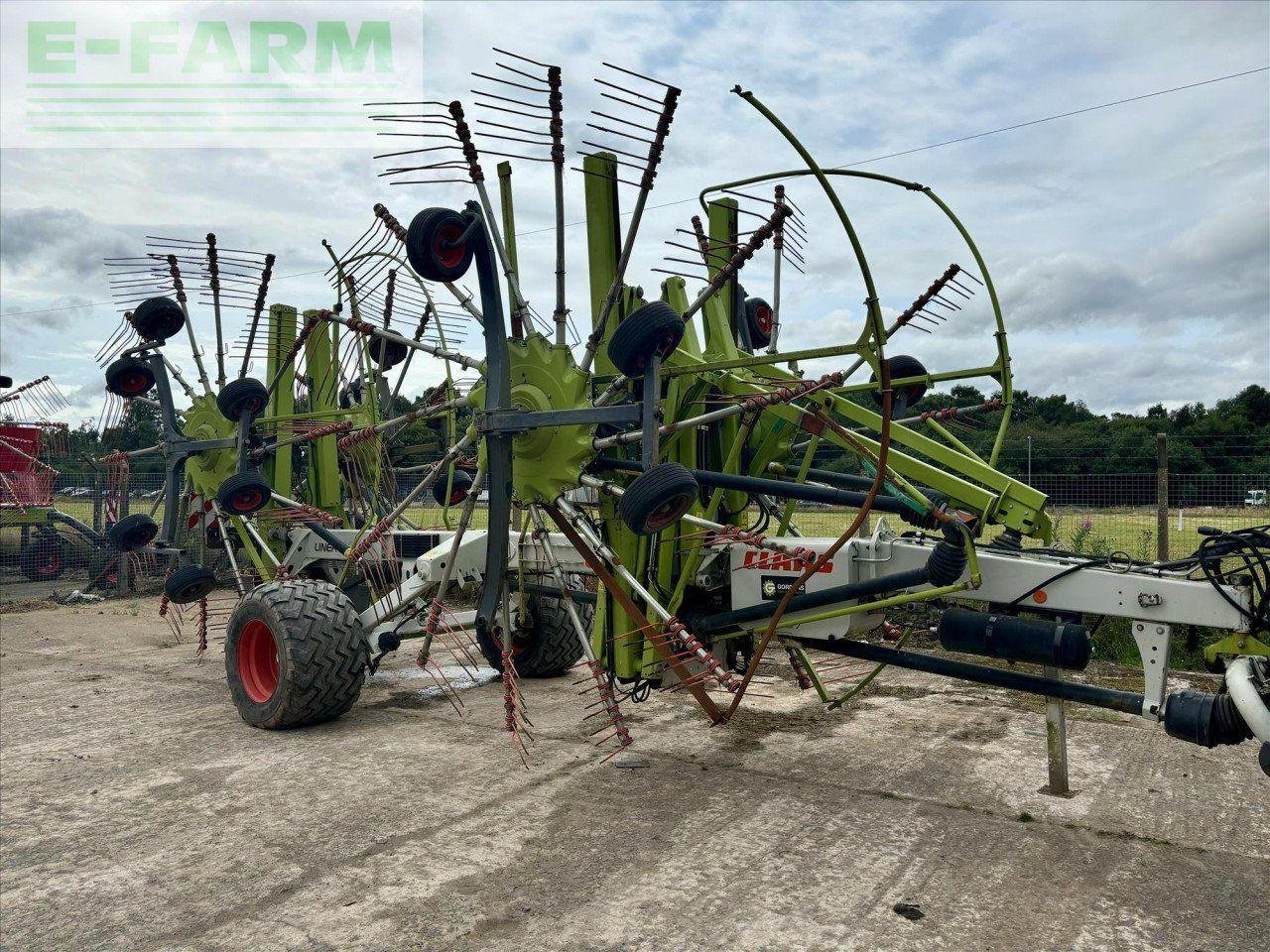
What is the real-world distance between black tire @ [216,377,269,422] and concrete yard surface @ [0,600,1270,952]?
2.45 m

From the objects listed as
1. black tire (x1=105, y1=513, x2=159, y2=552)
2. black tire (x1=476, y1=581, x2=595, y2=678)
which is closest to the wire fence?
black tire (x1=105, y1=513, x2=159, y2=552)

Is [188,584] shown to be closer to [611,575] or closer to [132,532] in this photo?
[132,532]

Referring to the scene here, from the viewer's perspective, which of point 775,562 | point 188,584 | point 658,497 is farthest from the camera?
point 188,584

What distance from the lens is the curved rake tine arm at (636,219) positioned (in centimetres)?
509

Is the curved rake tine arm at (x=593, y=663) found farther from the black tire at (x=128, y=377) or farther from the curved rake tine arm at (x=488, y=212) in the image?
the black tire at (x=128, y=377)

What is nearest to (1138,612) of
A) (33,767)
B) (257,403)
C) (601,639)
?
(601,639)

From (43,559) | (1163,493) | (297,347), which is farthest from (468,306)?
(43,559)

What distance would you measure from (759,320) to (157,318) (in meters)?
5.57

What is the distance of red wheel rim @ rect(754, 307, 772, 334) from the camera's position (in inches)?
292

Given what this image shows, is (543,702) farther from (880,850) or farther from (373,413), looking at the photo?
(880,850)

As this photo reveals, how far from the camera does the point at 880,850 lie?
4688mm

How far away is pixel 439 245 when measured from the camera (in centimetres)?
535

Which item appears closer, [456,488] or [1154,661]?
[1154,661]

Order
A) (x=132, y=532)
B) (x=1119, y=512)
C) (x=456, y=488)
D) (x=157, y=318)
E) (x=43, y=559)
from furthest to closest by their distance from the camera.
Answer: (x=43, y=559), (x=1119, y=512), (x=456, y=488), (x=157, y=318), (x=132, y=532)
